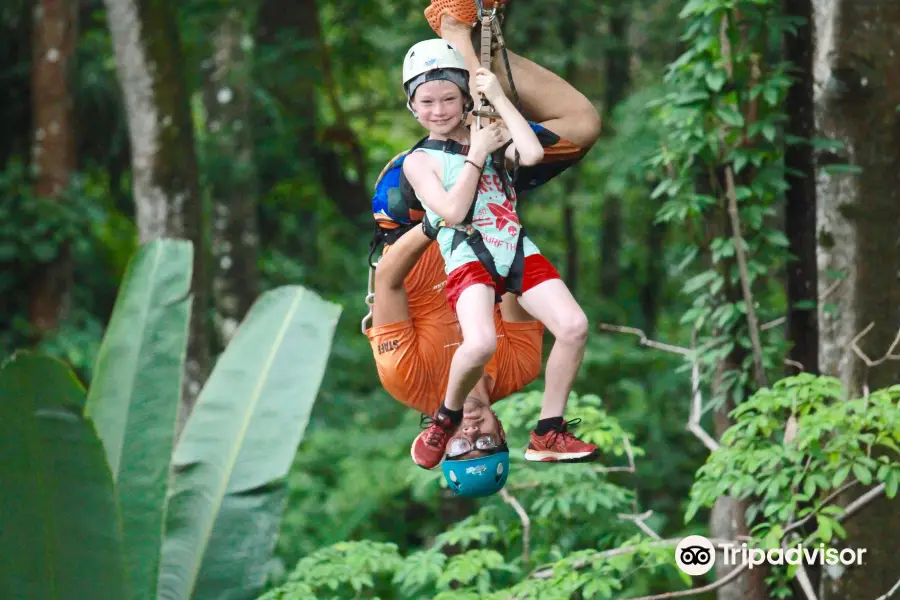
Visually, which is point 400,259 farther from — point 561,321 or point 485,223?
point 561,321

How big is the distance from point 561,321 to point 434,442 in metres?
0.51

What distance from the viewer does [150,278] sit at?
3.23 metres

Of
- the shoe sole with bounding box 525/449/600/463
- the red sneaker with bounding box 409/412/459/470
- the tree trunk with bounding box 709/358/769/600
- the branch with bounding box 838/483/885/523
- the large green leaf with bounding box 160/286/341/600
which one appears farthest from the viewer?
the tree trunk with bounding box 709/358/769/600

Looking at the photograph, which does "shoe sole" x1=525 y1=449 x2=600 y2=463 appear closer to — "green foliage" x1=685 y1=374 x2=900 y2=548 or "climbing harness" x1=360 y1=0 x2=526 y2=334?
"climbing harness" x1=360 y1=0 x2=526 y2=334

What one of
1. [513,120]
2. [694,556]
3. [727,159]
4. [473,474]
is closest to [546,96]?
[513,120]

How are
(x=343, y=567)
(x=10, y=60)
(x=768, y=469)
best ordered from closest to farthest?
(x=768, y=469)
(x=343, y=567)
(x=10, y=60)

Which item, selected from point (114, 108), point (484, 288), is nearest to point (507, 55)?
point (484, 288)

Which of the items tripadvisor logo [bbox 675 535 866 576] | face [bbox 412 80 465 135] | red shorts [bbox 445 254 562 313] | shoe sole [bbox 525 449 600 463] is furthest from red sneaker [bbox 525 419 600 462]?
tripadvisor logo [bbox 675 535 866 576]

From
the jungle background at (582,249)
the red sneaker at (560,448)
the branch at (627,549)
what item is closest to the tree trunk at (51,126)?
the jungle background at (582,249)

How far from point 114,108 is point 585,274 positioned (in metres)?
9.18

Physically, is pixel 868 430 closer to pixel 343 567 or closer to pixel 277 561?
pixel 343 567

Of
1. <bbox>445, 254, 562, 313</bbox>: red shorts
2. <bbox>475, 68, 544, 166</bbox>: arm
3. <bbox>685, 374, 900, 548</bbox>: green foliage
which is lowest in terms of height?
<bbox>685, 374, 900, 548</bbox>: green foliage

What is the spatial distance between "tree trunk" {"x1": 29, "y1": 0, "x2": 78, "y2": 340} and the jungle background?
0.03 metres

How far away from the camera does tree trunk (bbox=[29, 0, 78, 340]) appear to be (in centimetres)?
968
